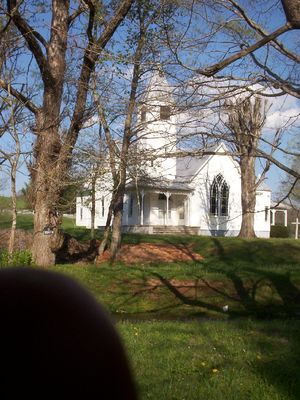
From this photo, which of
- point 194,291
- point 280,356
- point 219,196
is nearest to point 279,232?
point 219,196

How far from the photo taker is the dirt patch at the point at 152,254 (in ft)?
78.7

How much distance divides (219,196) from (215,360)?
116ft

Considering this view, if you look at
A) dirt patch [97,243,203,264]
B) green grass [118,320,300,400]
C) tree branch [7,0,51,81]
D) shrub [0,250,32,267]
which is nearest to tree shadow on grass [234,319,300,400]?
green grass [118,320,300,400]

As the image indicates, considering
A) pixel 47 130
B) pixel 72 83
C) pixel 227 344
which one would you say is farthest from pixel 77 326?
pixel 72 83

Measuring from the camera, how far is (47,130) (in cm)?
1898

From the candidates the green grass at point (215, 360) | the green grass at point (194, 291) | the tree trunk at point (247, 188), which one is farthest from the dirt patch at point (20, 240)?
the green grass at point (215, 360)

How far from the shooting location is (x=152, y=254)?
25.4 m

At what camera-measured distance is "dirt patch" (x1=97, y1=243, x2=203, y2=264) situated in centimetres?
2398

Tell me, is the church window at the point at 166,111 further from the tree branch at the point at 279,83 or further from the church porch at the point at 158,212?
the church porch at the point at 158,212

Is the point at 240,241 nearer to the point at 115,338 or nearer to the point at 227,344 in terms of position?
the point at 227,344

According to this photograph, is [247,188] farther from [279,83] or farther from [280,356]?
[280,356]

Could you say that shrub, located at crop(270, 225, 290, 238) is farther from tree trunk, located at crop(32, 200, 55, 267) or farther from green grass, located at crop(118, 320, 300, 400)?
green grass, located at crop(118, 320, 300, 400)

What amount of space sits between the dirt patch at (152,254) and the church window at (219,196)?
46.2 ft

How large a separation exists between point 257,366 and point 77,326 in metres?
6.13
